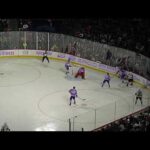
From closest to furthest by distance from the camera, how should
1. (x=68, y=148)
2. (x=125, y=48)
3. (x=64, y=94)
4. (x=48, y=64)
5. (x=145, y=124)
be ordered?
(x=68, y=148)
(x=145, y=124)
(x=64, y=94)
(x=125, y=48)
(x=48, y=64)

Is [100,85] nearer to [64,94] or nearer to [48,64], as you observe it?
[64,94]

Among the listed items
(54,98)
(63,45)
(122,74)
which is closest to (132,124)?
(54,98)

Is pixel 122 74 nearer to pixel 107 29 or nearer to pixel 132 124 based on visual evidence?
pixel 107 29

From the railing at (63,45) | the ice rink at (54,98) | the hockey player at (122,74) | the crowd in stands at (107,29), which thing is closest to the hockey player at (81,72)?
the ice rink at (54,98)

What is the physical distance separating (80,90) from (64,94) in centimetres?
72

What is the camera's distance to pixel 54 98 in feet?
52.3

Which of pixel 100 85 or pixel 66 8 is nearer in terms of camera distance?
pixel 66 8

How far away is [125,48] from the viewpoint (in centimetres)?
1830

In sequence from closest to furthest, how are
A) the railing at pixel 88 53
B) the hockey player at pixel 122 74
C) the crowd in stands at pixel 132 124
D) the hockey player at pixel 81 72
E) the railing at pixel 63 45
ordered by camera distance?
the crowd in stands at pixel 132 124 < the railing at pixel 88 53 < the hockey player at pixel 122 74 < the railing at pixel 63 45 < the hockey player at pixel 81 72

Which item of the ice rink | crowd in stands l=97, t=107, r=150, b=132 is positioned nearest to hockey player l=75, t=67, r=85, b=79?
the ice rink

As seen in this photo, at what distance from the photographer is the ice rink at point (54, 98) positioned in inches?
534

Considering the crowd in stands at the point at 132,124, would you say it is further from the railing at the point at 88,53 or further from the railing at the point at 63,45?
the railing at the point at 63,45

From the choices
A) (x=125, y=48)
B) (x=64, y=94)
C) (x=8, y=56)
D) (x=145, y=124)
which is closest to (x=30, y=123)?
(x=64, y=94)

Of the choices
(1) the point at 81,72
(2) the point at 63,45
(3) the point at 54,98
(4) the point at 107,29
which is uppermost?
(4) the point at 107,29
